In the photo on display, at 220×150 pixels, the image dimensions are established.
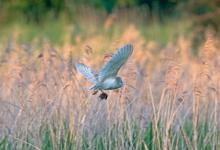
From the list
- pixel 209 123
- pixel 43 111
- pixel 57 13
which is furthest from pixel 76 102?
pixel 57 13

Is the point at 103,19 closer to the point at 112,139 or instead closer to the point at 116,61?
the point at 112,139

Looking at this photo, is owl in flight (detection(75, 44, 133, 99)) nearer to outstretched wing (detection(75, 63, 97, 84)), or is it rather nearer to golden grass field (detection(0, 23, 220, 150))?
outstretched wing (detection(75, 63, 97, 84))

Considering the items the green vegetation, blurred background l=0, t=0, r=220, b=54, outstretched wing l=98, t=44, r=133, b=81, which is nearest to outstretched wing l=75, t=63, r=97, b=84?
outstretched wing l=98, t=44, r=133, b=81

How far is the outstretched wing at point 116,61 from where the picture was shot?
191 inches

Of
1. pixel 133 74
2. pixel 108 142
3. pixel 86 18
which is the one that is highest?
pixel 86 18

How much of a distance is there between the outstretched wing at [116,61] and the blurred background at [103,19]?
798 centimetres

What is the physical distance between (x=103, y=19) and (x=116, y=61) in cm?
1115

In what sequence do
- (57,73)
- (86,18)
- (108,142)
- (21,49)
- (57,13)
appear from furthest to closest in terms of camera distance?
(57,13) → (86,18) → (21,49) → (57,73) → (108,142)

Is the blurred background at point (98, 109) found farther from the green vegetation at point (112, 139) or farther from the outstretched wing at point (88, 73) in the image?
the outstretched wing at point (88, 73)

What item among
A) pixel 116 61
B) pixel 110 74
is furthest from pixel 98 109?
pixel 116 61

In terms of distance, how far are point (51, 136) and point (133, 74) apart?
0.71 meters

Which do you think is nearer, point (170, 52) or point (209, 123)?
point (209, 123)

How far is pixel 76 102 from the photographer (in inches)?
240

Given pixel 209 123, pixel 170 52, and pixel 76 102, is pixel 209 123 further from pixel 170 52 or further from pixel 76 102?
pixel 170 52
